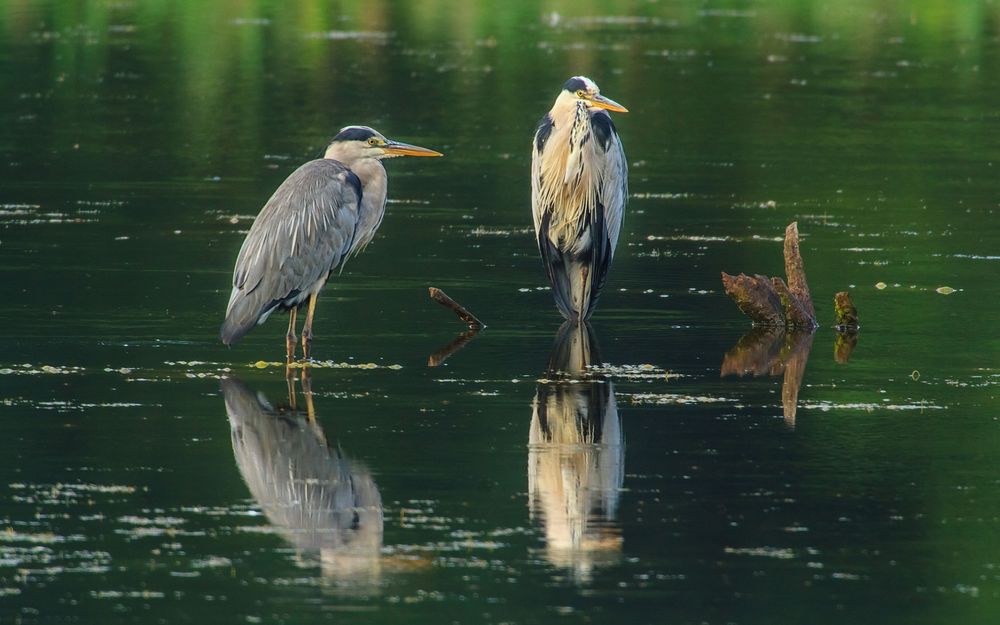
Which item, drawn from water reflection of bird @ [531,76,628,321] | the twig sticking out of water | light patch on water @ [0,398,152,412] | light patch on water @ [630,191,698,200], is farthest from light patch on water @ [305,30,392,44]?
light patch on water @ [0,398,152,412]

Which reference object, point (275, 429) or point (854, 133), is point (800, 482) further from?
A: point (854, 133)

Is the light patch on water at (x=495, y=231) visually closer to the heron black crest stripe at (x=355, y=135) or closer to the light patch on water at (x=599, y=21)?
the heron black crest stripe at (x=355, y=135)

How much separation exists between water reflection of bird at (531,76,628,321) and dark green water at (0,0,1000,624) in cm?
29

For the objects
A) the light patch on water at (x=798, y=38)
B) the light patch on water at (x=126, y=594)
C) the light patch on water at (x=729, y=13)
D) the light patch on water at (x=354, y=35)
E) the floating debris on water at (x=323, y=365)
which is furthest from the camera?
the light patch on water at (x=729, y=13)

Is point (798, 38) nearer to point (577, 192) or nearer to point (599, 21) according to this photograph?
point (599, 21)

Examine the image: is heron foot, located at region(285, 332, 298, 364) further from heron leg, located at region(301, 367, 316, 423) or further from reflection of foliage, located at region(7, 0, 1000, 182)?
reflection of foliage, located at region(7, 0, 1000, 182)

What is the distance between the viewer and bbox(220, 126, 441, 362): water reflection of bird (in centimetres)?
1088

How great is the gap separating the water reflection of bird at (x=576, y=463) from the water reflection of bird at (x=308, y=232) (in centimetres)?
145

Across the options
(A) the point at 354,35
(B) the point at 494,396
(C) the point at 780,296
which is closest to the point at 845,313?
(C) the point at 780,296

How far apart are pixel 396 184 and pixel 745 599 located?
12.4m

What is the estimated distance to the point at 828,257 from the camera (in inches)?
573

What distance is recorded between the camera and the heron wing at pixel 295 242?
10.9 meters

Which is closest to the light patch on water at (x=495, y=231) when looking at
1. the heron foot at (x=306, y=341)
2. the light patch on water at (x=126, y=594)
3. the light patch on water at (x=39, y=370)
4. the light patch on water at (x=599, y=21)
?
the heron foot at (x=306, y=341)

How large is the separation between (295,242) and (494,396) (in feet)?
6.40
